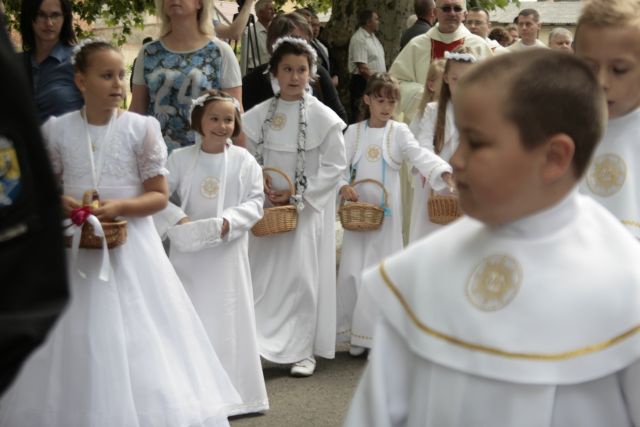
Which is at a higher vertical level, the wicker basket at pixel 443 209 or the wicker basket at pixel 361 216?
the wicker basket at pixel 443 209

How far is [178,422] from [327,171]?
2408 mm

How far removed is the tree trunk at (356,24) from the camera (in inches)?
637

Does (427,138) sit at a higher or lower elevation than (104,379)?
higher

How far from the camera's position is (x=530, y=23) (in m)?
13.9

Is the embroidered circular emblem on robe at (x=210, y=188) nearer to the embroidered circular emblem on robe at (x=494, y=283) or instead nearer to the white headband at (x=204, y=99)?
the white headband at (x=204, y=99)

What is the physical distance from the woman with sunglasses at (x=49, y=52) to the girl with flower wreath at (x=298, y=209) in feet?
4.45

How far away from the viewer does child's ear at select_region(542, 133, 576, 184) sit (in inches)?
94.9

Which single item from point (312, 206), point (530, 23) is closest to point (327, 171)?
point (312, 206)

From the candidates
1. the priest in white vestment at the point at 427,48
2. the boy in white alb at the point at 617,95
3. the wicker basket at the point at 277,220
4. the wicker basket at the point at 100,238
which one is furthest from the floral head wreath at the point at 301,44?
the boy in white alb at the point at 617,95

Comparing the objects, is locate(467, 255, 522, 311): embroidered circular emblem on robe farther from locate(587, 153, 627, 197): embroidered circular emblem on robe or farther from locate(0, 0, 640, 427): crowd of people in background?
locate(587, 153, 627, 197): embroidered circular emblem on robe

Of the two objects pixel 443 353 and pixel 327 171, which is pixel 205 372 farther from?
pixel 443 353

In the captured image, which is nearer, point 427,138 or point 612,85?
point 612,85

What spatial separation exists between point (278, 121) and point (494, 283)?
4756 millimetres

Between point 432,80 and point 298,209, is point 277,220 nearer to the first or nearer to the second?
point 298,209
